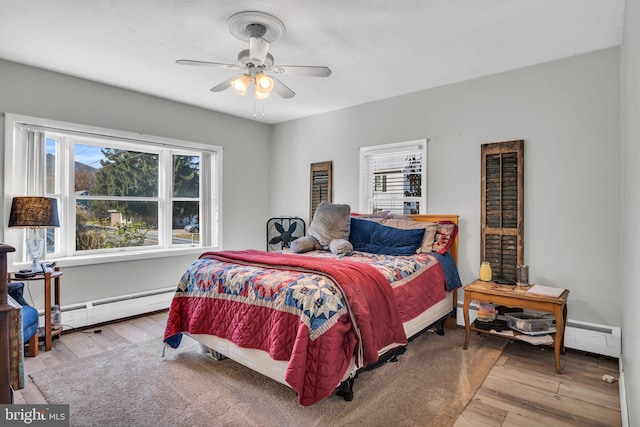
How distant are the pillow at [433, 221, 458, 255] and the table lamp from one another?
347 centimetres

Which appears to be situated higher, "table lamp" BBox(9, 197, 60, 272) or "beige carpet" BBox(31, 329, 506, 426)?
"table lamp" BBox(9, 197, 60, 272)

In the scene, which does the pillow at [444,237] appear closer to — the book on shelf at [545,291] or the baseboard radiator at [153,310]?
the baseboard radiator at [153,310]

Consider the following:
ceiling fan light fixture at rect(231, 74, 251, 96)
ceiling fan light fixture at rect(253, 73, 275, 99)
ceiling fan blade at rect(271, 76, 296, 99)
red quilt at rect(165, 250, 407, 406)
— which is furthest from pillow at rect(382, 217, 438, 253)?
ceiling fan light fixture at rect(231, 74, 251, 96)

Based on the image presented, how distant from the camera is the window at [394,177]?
13.1 feet

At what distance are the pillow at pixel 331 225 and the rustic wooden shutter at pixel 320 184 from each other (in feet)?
2.88

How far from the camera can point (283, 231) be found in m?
5.12

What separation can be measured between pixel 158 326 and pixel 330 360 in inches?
96.8

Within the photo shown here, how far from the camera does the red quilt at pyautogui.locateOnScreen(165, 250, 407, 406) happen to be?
1.95 metres

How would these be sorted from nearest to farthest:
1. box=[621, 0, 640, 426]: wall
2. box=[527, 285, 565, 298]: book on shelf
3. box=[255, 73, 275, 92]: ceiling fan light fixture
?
box=[621, 0, 640, 426]: wall, box=[255, 73, 275, 92]: ceiling fan light fixture, box=[527, 285, 565, 298]: book on shelf

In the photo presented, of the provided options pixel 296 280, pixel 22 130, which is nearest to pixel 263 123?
pixel 22 130

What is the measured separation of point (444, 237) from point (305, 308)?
198cm

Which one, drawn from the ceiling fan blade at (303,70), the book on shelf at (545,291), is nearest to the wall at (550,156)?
the book on shelf at (545,291)

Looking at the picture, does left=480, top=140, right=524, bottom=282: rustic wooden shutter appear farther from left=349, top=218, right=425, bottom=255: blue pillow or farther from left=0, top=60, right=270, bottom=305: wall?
left=0, top=60, right=270, bottom=305: wall

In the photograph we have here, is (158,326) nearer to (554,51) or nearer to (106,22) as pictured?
(106,22)
